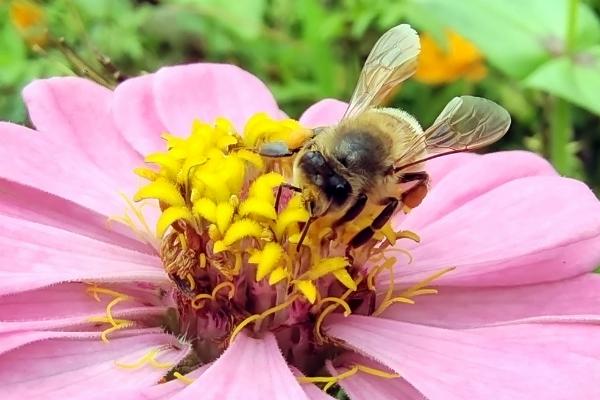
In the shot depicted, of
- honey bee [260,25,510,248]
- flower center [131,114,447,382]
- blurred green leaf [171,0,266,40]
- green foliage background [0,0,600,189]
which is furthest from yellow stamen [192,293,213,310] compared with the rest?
blurred green leaf [171,0,266,40]

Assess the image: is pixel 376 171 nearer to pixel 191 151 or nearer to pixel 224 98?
pixel 191 151

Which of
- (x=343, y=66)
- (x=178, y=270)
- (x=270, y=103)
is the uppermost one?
(x=343, y=66)

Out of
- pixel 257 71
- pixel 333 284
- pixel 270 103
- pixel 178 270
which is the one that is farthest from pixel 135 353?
pixel 257 71

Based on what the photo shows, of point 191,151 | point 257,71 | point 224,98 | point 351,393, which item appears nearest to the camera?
point 351,393

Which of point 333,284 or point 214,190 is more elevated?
point 214,190

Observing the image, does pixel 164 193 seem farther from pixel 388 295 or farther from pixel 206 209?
pixel 388 295

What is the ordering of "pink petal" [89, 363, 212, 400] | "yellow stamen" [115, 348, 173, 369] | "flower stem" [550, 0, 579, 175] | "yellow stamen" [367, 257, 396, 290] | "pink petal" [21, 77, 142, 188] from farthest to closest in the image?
"flower stem" [550, 0, 579, 175], "pink petal" [21, 77, 142, 188], "yellow stamen" [367, 257, 396, 290], "yellow stamen" [115, 348, 173, 369], "pink petal" [89, 363, 212, 400]

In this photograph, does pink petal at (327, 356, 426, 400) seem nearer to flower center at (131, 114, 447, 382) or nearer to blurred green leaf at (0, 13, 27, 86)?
flower center at (131, 114, 447, 382)
